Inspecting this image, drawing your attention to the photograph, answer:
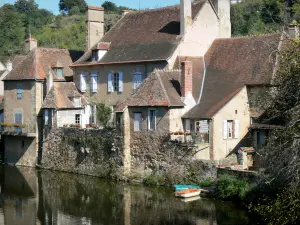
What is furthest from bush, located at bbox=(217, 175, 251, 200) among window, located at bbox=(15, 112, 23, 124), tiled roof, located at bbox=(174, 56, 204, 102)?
window, located at bbox=(15, 112, 23, 124)

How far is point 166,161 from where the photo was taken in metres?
30.5

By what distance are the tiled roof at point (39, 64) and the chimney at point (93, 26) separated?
2046mm

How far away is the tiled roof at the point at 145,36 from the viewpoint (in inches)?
1397

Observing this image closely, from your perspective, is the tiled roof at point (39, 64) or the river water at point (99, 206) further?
the tiled roof at point (39, 64)

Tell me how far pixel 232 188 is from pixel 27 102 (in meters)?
18.5

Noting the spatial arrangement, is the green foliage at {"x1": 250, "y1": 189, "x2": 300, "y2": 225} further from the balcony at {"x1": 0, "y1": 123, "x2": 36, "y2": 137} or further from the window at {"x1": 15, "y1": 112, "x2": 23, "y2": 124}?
the window at {"x1": 15, "y1": 112, "x2": 23, "y2": 124}

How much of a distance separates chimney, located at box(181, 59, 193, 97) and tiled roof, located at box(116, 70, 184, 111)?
1.69ft

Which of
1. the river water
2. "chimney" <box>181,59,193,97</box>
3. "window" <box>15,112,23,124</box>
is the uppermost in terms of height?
"chimney" <box>181,59,193,97</box>

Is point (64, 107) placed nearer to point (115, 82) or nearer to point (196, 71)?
point (115, 82)

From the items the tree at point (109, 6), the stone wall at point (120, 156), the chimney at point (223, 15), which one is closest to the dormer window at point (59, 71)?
the stone wall at point (120, 156)

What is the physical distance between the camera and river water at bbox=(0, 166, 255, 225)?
24422 mm

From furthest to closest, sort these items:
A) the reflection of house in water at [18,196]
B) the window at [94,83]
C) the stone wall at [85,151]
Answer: the window at [94,83] → the stone wall at [85,151] → the reflection of house in water at [18,196]

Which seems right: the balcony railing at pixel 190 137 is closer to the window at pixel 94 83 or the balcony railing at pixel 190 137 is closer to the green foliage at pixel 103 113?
the green foliage at pixel 103 113

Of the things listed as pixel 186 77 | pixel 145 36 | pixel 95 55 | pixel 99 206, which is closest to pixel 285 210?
pixel 99 206
